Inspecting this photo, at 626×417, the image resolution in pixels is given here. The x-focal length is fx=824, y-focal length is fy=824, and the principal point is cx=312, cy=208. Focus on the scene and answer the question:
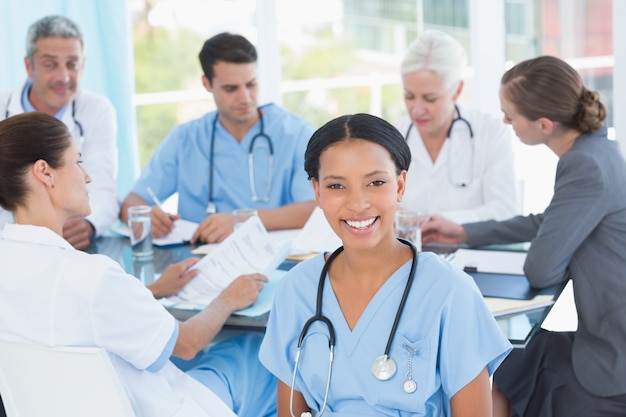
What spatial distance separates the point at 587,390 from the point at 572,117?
22.7 inches

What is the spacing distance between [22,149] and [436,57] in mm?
1361

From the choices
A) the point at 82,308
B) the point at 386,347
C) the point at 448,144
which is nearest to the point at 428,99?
the point at 448,144

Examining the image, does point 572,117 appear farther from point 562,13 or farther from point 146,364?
point 562,13

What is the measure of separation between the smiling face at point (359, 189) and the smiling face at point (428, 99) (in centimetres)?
116

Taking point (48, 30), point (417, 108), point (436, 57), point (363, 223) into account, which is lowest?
point (363, 223)

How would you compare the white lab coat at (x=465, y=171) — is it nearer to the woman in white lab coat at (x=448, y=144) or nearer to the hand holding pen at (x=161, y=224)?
the woman in white lab coat at (x=448, y=144)

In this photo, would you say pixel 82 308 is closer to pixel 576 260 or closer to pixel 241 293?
pixel 241 293

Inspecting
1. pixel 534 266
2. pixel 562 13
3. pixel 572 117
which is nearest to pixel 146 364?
pixel 534 266

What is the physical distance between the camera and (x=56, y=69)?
99.4 inches

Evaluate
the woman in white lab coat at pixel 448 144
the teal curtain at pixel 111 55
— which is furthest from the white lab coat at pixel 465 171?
the teal curtain at pixel 111 55

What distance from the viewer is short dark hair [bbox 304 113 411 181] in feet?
4.21

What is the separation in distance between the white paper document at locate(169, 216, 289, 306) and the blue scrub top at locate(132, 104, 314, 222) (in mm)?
566

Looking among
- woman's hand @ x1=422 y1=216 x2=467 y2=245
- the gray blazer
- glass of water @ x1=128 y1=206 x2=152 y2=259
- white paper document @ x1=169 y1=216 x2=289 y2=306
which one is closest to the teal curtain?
glass of water @ x1=128 y1=206 x2=152 y2=259

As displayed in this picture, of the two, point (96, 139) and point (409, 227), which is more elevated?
point (96, 139)
